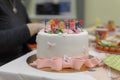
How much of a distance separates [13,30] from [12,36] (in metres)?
0.03

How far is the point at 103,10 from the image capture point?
247 centimetres

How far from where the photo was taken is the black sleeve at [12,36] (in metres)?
1.14

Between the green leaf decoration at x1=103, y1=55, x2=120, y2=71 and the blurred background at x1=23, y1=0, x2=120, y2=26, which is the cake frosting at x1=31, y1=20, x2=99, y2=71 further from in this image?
the blurred background at x1=23, y1=0, x2=120, y2=26

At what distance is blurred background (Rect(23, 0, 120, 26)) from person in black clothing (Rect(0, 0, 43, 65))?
1094 millimetres

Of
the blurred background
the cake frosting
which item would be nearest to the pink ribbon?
the cake frosting

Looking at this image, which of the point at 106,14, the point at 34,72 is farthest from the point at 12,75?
the point at 106,14

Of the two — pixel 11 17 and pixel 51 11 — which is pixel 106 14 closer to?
pixel 51 11

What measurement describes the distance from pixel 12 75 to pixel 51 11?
1.91 m

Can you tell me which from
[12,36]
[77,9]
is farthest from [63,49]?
[77,9]

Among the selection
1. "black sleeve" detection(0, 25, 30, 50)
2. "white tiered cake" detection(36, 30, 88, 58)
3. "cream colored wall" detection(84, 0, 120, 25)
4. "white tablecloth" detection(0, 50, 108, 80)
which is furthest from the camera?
"cream colored wall" detection(84, 0, 120, 25)

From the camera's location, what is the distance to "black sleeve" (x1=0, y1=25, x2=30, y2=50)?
3.76ft

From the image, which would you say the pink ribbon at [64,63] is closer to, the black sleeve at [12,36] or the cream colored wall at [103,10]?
the black sleeve at [12,36]

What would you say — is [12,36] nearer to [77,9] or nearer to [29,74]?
[29,74]

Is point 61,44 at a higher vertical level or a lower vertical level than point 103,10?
higher
